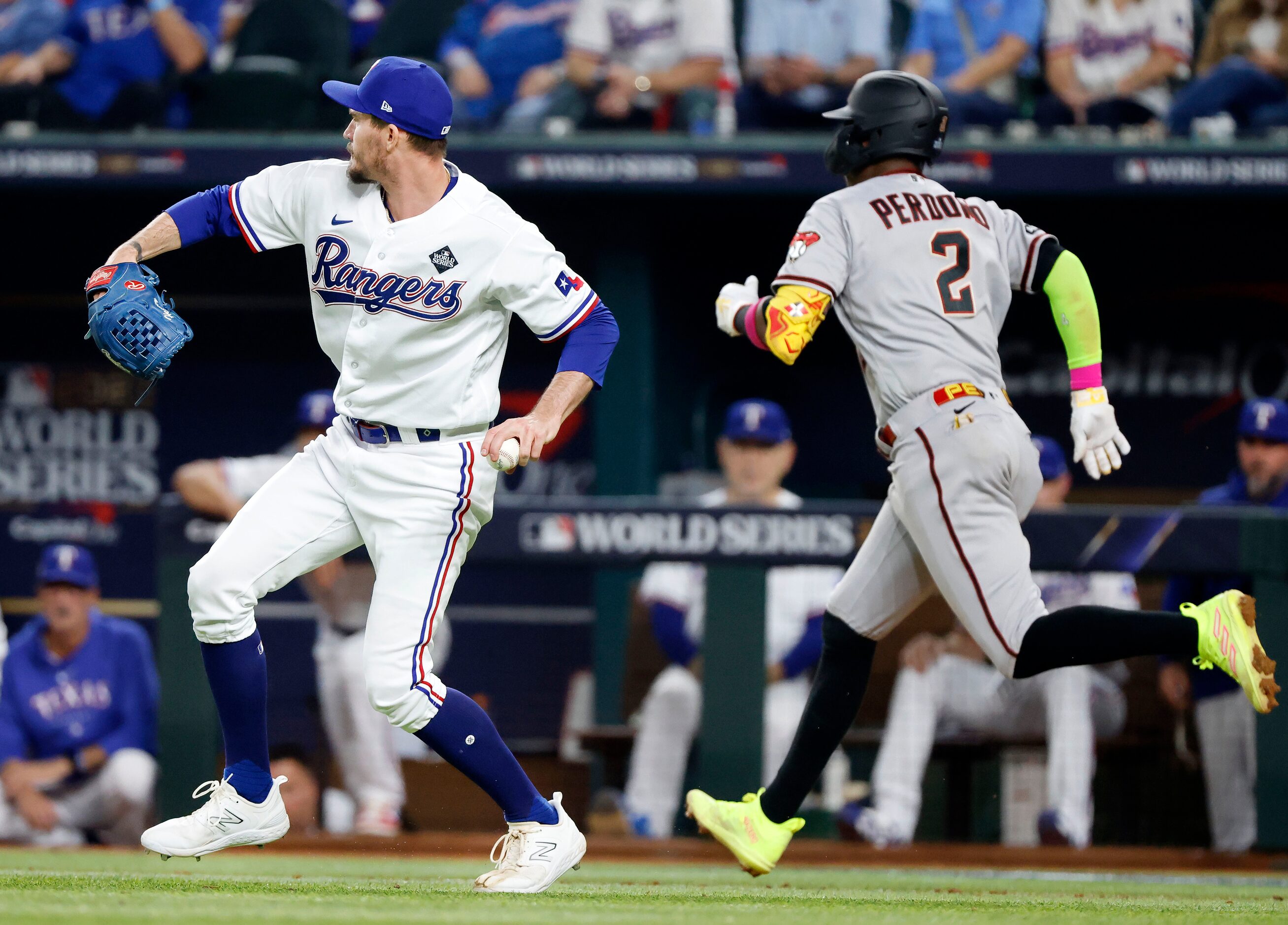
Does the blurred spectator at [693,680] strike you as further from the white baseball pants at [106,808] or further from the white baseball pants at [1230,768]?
the white baseball pants at [106,808]

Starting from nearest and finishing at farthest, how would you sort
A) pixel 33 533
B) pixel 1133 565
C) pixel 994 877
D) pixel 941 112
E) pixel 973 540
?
pixel 973 540 → pixel 941 112 → pixel 994 877 → pixel 1133 565 → pixel 33 533

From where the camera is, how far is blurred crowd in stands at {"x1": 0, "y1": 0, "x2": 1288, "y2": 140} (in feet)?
22.6

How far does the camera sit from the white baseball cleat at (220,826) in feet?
10.8

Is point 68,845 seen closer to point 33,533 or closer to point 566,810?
point 566,810

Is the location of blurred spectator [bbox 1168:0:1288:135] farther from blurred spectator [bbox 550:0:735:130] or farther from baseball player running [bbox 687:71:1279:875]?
baseball player running [bbox 687:71:1279:875]

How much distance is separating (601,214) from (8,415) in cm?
296

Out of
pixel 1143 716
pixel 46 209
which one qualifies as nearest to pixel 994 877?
pixel 1143 716

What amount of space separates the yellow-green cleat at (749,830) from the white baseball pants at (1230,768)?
179 cm

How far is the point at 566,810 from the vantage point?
5.17 metres

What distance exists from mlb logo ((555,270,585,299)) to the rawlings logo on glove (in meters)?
0.73

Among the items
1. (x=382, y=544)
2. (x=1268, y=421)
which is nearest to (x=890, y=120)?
(x=382, y=544)

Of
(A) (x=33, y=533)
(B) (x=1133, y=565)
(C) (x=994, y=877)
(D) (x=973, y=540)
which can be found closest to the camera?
(D) (x=973, y=540)

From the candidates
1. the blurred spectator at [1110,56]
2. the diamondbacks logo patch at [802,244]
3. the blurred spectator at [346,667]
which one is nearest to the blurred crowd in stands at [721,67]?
the blurred spectator at [1110,56]

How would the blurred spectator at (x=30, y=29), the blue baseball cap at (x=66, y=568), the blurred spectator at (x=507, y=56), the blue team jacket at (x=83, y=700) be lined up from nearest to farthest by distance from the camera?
the blue team jacket at (x=83, y=700) < the blue baseball cap at (x=66, y=568) < the blurred spectator at (x=507, y=56) < the blurred spectator at (x=30, y=29)
